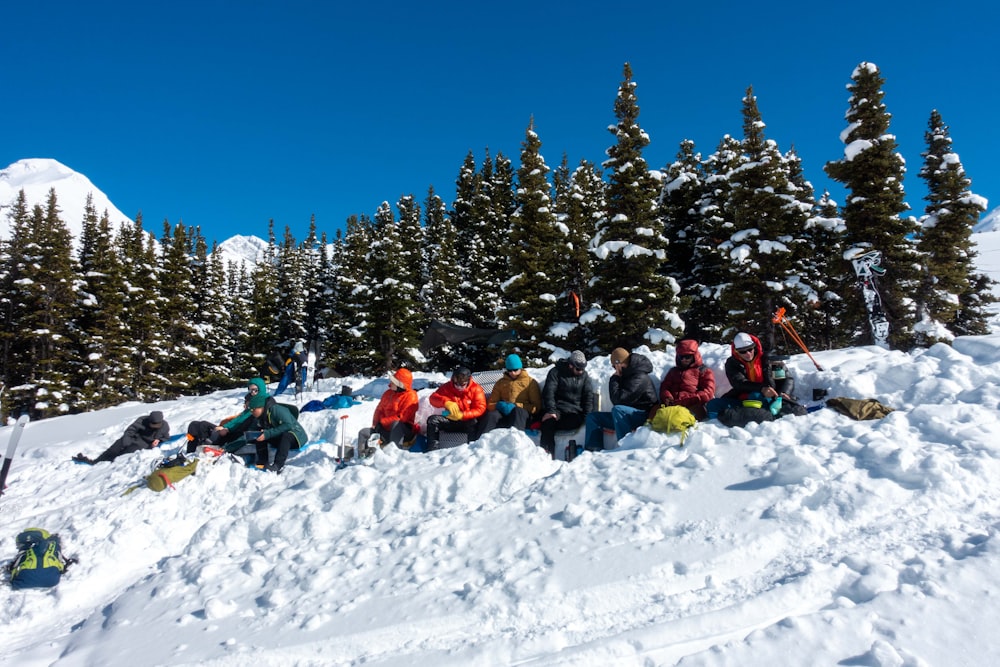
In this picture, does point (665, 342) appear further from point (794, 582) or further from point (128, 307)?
point (128, 307)

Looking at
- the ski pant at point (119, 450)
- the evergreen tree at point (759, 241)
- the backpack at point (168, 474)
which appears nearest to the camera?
the backpack at point (168, 474)

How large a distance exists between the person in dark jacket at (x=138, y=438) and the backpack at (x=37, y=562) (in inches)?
198

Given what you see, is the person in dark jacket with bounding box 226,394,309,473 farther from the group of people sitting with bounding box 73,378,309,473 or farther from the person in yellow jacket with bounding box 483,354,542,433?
the person in yellow jacket with bounding box 483,354,542,433

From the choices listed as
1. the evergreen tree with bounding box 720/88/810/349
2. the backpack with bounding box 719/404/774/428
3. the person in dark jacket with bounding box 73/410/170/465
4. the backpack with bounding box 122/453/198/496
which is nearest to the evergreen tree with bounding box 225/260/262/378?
the person in dark jacket with bounding box 73/410/170/465

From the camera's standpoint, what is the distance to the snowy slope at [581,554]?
346cm

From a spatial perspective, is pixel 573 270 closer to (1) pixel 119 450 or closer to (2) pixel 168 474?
(1) pixel 119 450

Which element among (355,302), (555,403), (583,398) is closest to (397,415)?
(555,403)

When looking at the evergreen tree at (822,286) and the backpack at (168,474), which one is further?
the evergreen tree at (822,286)

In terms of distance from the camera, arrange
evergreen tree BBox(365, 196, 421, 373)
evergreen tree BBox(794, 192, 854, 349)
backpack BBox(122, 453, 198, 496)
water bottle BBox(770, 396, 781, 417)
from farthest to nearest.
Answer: evergreen tree BBox(365, 196, 421, 373)
evergreen tree BBox(794, 192, 854, 349)
backpack BBox(122, 453, 198, 496)
water bottle BBox(770, 396, 781, 417)

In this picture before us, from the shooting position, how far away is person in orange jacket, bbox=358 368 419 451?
28.5 ft

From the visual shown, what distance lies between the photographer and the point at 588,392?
8508mm

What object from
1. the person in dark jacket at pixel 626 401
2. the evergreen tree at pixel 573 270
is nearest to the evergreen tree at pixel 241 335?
the evergreen tree at pixel 573 270

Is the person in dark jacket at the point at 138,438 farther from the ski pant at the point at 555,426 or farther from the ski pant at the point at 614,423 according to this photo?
the ski pant at the point at 614,423

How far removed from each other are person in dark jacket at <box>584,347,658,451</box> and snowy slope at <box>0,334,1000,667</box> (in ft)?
2.96
